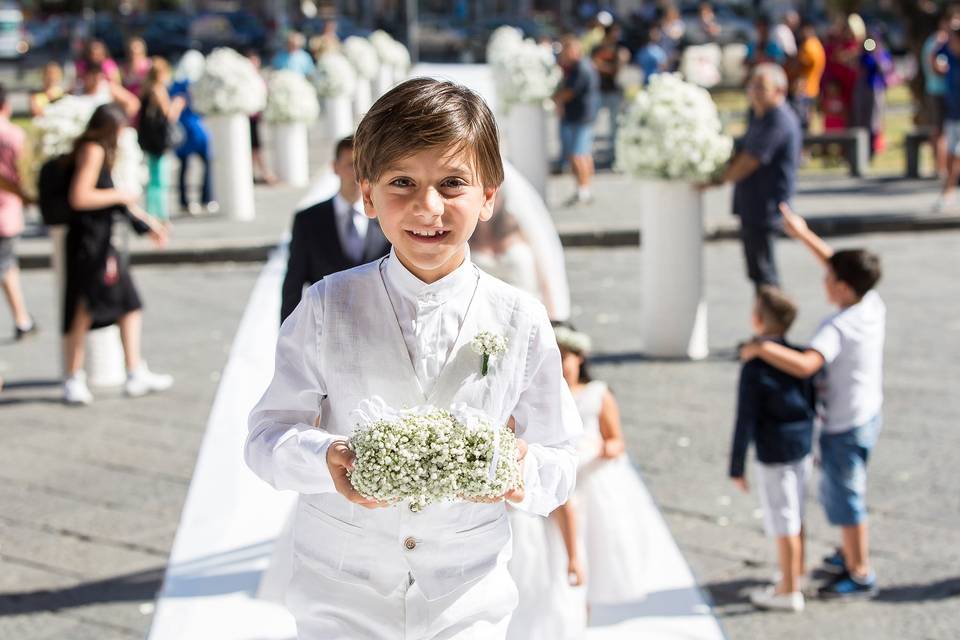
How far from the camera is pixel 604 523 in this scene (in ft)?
15.3

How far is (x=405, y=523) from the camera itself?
8.37ft

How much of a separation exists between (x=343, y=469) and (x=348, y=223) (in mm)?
2412

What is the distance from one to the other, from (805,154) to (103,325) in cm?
1126

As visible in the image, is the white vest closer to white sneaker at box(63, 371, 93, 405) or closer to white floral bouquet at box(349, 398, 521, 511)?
white floral bouquet at box(349, 398, 521, 511)

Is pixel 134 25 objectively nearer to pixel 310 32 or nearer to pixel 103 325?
pixel 310 32

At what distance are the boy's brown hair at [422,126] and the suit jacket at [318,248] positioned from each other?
2.14m

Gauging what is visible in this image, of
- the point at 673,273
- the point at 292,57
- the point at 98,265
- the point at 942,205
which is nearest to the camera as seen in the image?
the point at 98,265

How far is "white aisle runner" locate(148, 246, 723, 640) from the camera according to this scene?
4.67 m

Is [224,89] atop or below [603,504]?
atop

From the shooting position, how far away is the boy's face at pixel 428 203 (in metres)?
2.46

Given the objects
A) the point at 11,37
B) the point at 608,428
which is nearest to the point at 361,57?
the point at 608,428

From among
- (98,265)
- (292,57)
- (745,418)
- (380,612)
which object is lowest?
(745,418)

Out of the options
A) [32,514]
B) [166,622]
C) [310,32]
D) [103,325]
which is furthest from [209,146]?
[310,32]

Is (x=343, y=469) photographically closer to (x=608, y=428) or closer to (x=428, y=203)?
(x=428, y=203)
